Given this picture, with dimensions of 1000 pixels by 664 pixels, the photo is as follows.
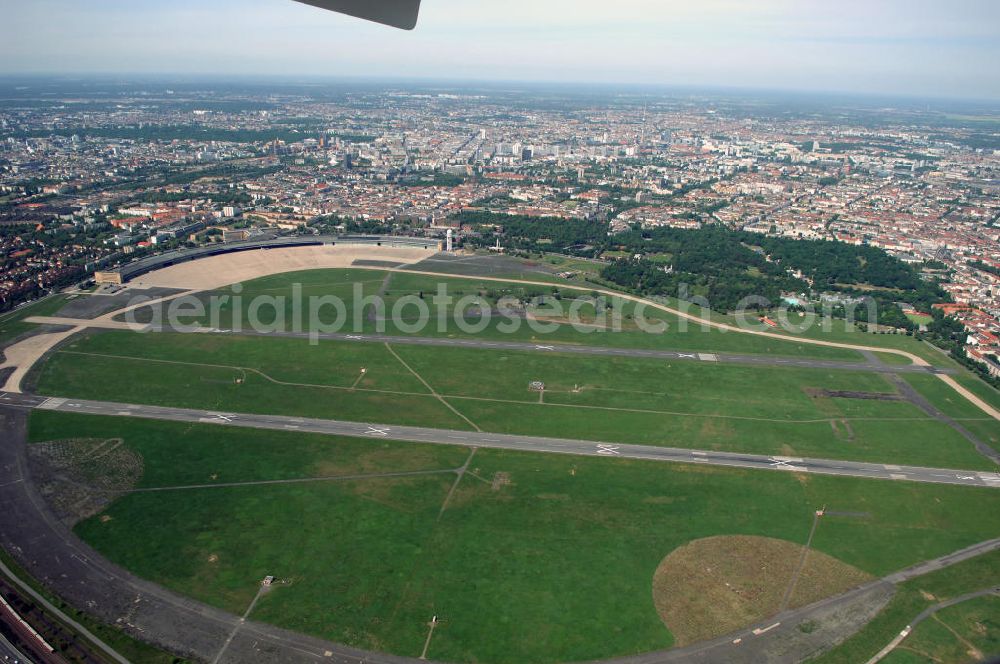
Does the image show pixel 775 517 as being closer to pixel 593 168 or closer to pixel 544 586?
pixel 544 586

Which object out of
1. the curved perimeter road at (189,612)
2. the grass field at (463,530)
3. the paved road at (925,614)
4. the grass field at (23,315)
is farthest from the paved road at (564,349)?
the paved road at (925,614)

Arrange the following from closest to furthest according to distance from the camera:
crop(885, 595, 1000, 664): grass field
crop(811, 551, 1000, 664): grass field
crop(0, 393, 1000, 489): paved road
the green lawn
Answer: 1. crop(885, 595, 1000, 664): grass field
2. crop(811, 551, 1000, 664): grass field
3. crop(0, 393, 1000, 489): paved road
4. the green lawn

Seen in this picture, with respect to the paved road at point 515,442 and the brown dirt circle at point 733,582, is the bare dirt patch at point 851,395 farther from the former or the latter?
the brown dirt circle at point 733,582

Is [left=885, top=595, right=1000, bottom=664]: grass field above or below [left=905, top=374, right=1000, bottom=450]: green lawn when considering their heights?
below

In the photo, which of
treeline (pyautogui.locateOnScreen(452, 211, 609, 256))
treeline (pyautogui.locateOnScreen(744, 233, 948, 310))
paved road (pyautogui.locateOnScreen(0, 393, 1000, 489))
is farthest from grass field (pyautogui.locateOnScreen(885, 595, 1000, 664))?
treeline (pyautogui.locateOnScreen(452, 211, 609, 256))

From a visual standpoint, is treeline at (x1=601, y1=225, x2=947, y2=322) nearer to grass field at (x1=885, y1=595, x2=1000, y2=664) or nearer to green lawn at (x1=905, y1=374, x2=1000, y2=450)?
green lawn at (x1=905, y1=374, x2=1000, y2=450)

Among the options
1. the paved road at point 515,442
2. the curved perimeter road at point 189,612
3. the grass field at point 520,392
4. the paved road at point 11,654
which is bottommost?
the paved road at point 11,654
